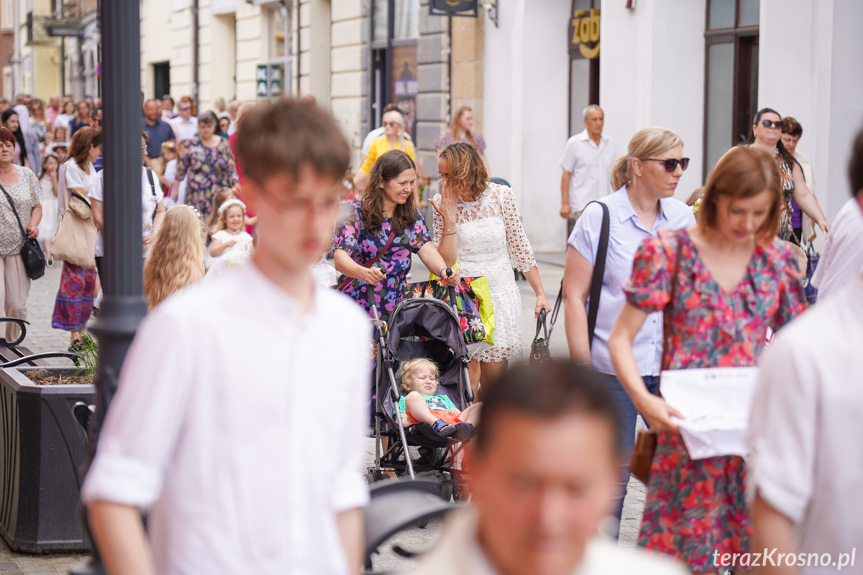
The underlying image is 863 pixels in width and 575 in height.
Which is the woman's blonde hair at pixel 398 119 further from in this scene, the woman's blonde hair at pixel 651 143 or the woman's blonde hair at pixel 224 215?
the woman's blonde hair at pixel 651 143

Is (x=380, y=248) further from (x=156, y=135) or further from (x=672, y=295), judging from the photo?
(x=156, y=135)

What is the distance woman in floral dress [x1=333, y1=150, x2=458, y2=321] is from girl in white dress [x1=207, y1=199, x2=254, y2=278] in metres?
1.84

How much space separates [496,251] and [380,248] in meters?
0.90

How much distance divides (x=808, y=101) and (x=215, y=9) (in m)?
21.3

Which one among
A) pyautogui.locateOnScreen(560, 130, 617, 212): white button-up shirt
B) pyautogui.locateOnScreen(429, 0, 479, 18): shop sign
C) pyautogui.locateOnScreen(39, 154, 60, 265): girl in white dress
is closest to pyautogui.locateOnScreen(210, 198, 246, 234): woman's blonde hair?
pyautogui.locateOnScreen(560, 130, 617, 212): white button-up shirt

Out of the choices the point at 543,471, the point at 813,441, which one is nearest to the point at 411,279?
the point at 813,441

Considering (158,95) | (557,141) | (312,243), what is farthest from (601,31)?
(158,95)

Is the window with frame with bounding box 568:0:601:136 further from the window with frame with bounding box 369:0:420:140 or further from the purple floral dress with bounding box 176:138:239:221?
the purple floral dress with bounding box 176:138:239:221

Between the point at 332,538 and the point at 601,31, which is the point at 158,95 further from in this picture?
the point at 332,538

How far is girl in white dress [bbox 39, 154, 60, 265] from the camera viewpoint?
58.7 feet

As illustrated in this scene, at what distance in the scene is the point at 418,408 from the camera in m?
6.34

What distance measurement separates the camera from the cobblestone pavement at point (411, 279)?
538 cm

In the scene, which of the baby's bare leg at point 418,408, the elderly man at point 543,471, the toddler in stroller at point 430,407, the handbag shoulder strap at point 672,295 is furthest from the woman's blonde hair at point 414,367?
the elderly man at point 543,471

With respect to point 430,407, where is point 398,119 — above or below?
above
